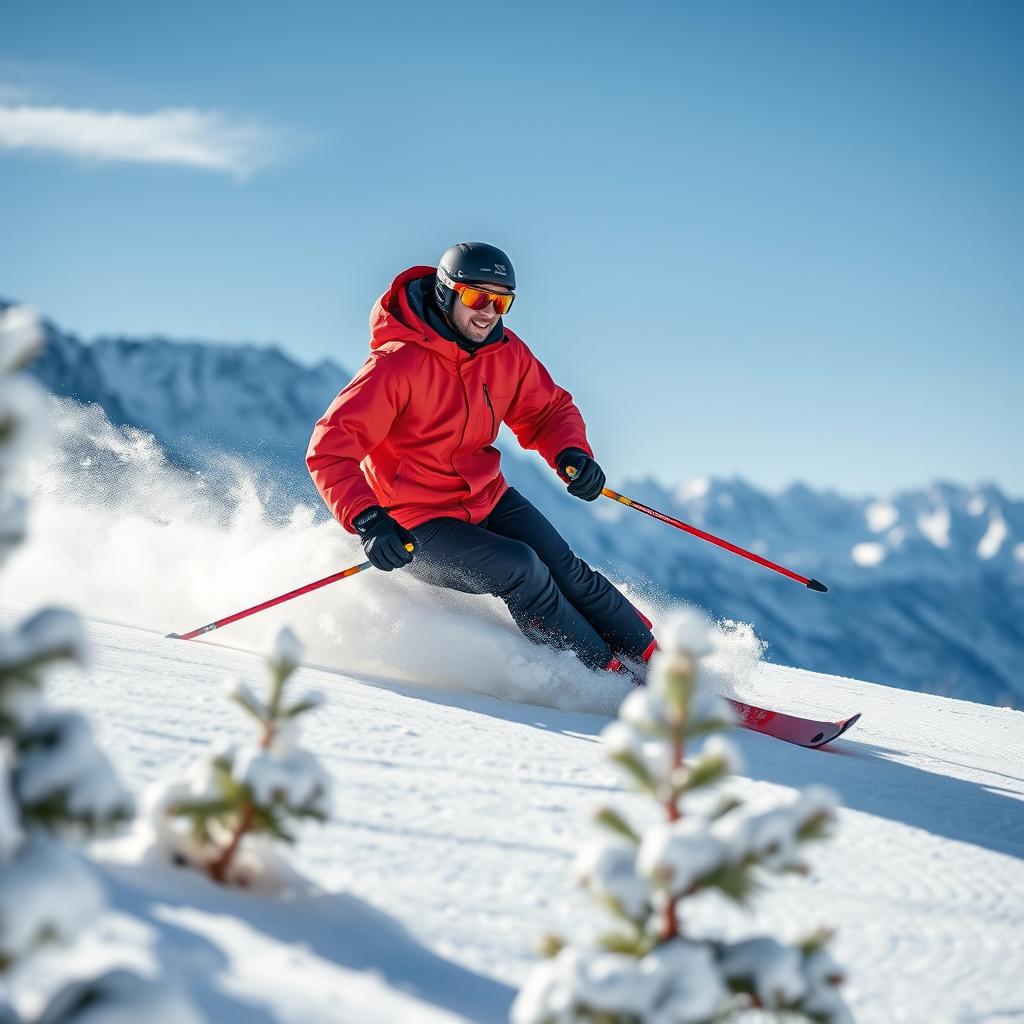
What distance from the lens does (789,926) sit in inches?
63.9

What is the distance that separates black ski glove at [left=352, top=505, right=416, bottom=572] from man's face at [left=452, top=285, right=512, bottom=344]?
3.34 ft

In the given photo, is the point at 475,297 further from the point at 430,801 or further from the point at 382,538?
the point at 430,801

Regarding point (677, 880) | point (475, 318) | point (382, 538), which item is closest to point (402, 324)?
point (475, 318)

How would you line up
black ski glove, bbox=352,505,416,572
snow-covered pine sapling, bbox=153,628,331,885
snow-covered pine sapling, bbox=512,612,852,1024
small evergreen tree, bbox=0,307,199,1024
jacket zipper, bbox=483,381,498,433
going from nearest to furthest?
small evergreen tree, bbox=0,307,199,1024, snow-covered pine sapling, bbox=512,612,852,1024, snow-covered pine sapling, bbox=153,628,331,885, black ski glove, bbox=352,505,416,572, jacket zipper, bbox=483,381,498,433

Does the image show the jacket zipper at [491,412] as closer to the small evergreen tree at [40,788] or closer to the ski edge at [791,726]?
the ski edge at [791,726]

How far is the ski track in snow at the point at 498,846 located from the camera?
1.28 meters

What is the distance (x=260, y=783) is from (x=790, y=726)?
319 centimetres

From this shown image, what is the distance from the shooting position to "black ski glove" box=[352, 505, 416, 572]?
12.5 ft

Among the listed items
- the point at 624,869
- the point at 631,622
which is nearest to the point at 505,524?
the point at 631,622

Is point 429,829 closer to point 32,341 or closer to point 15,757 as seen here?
point 15,757

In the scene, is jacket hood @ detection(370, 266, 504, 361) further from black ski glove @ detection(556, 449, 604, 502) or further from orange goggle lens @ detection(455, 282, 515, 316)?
black ski glove @ detection(556, 449, 604, 502)

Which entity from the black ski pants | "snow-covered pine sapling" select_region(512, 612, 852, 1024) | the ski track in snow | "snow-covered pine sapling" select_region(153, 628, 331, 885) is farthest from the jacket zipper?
"snow-covered pine sapling" select_region(512, 612, 852, 1024)

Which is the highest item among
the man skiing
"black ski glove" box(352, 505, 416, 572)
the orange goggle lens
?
the orange goggle lens

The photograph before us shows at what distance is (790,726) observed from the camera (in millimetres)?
3965
